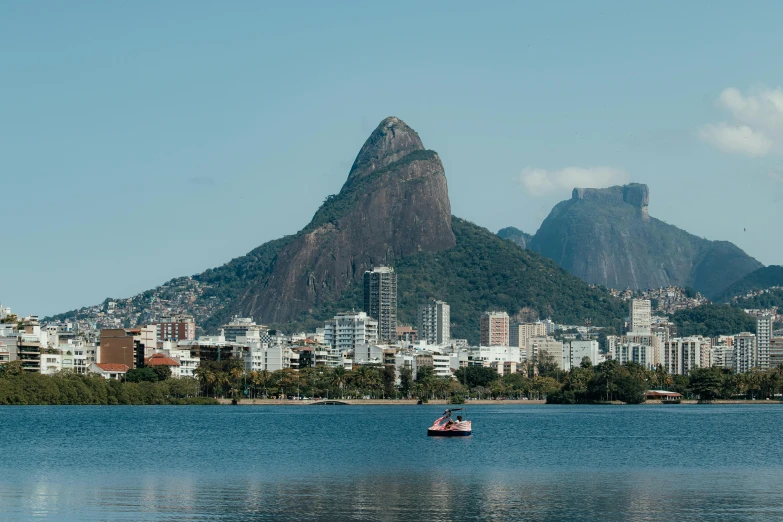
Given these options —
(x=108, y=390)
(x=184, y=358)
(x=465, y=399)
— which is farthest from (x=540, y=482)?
(x=184, y=358)

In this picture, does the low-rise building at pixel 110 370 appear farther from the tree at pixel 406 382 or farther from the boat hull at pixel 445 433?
the boat hull at pixel 445 433

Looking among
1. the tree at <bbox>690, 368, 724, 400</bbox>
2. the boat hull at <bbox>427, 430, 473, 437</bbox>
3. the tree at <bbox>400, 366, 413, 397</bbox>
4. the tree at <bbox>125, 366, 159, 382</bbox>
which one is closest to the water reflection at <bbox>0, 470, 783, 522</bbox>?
the boat hull at <bbox>427, 430, 473, 437</bbox>

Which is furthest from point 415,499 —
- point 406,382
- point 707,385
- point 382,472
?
point 707,385

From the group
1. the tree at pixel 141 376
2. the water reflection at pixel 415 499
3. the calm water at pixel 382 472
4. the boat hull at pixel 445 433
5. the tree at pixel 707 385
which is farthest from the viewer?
the tree at pixel 707 385

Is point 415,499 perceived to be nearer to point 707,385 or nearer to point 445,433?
point 445,433

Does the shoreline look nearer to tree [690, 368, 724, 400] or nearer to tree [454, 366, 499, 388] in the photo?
tree [690, 368, 724, 400]

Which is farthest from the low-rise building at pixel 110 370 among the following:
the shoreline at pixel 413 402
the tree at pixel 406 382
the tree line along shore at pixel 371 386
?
the tree at pixel 406 382
